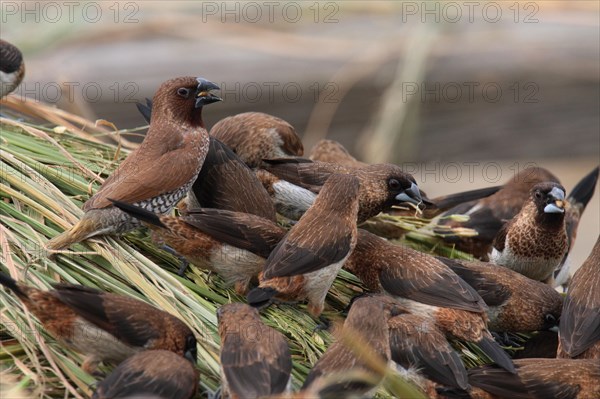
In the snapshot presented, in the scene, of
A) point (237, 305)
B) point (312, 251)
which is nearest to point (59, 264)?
point (237, 305)

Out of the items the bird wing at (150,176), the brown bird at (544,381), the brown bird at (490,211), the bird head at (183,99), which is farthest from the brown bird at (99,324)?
the brown bird at (490,211)

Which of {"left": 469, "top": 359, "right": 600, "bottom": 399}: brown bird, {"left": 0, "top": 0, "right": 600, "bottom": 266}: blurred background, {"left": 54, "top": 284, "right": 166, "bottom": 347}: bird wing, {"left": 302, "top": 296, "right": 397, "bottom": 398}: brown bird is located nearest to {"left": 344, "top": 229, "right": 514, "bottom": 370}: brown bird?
{"left": 469, "top": 359, "right": 600, "bottom": 399}: brown bird

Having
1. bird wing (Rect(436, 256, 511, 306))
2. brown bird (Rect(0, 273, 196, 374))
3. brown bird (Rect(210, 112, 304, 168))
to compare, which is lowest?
bird wing (Rect(436, 256, 511, 306))

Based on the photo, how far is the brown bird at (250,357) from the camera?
13.6 ft

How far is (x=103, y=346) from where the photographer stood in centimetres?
434

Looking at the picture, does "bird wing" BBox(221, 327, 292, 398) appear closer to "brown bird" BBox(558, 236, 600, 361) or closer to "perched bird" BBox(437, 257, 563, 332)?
"brown bird" BBox(558, 236, 600, 361)

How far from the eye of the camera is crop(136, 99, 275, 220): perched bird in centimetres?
574

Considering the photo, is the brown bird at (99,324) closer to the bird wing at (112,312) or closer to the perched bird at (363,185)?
the bird wing at (112,312)

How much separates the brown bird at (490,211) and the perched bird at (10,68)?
9.78 ft

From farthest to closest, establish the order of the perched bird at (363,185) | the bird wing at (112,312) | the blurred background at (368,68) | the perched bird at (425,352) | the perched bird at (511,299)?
the blurred background at (368,68) < the perched bird at (363,185) < the perched bird at (511,299) < the perched bird at (425,352) < the bird wing at (112,312)

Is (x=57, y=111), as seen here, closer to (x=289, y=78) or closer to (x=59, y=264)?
(x=59, y=264)

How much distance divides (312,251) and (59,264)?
1148mm

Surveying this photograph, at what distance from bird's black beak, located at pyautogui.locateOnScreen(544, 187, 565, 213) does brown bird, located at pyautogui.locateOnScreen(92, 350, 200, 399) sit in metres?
2.67

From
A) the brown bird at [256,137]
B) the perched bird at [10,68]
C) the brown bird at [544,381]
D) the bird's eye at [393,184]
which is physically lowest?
the brown bird at [544,381]
